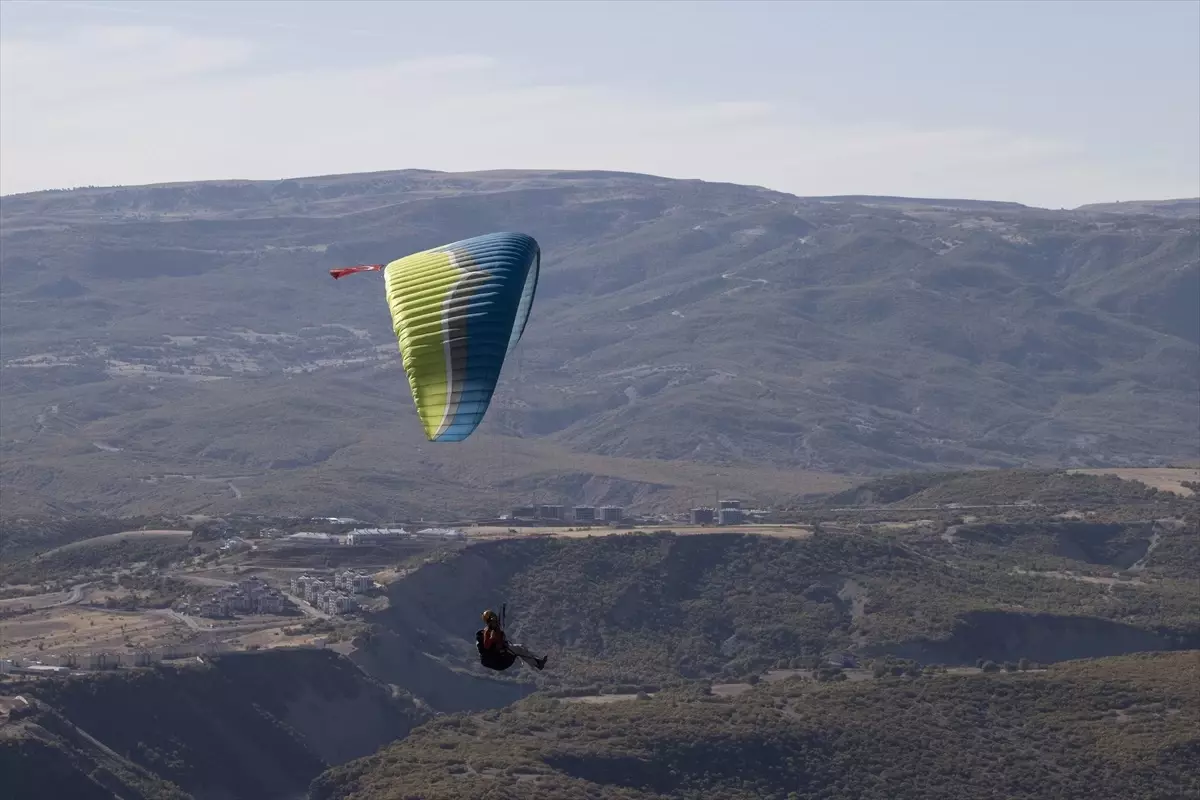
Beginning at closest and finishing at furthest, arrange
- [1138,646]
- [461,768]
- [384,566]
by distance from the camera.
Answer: [461,768], [1138,646], [384,566]

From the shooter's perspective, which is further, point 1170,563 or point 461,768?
point 1170,563

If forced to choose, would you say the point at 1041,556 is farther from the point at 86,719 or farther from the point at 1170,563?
→ the point at 86,719

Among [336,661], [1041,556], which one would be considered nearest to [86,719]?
[336,661]

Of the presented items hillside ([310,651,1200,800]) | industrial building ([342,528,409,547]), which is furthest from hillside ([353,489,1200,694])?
hillside ([310,651,1200,800])

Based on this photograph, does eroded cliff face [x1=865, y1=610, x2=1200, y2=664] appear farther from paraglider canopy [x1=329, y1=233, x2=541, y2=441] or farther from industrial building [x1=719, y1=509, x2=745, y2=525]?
paraglider canopy [x1=329, y1=233, x2=541, y2=441]

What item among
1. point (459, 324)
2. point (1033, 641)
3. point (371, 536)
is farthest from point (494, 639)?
point (371, 536)

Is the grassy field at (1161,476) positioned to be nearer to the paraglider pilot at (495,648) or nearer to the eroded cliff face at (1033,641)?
the eroded cliff face at (1033,641)
